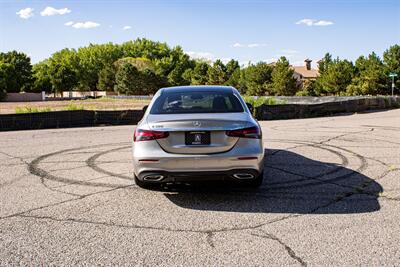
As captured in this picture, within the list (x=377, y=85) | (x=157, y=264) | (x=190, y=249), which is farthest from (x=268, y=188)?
(x=377, y=85)

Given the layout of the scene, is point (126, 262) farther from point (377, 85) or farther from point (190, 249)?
point (377, 85)

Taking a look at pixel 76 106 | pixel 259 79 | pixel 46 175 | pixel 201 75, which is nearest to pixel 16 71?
pixel 201 75

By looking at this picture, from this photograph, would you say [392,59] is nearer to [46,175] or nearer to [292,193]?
[292,193]

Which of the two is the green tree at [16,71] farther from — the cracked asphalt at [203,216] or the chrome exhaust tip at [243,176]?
the chrome exhaust tip at [243,176]

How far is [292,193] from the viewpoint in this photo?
5.57 m

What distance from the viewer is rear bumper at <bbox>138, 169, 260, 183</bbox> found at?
4926 mm

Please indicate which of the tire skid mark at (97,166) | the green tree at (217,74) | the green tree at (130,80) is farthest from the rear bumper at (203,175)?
the green tree at (130,80)

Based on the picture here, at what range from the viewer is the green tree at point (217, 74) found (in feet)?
276

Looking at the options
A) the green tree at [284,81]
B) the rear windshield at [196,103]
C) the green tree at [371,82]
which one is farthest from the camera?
the green tree at [284,81]

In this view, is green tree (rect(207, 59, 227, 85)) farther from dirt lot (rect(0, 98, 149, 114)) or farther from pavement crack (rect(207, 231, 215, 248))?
pavement crack (rect(207, 231, 215, 248))

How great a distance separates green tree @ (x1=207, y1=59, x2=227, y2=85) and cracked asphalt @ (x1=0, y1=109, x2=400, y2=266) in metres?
76.8

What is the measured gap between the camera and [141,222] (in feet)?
14.7

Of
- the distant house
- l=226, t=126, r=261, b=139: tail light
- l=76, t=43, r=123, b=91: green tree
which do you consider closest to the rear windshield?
l=226, t=126, r=261, b=139: tail light

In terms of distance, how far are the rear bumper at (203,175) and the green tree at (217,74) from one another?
7956cm
